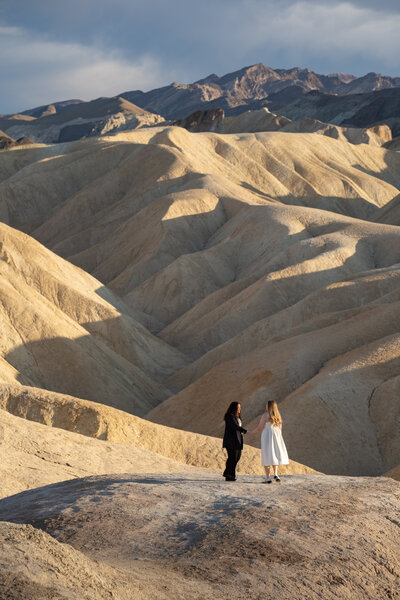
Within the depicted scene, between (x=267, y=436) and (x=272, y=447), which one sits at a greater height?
(x=267, y=436)

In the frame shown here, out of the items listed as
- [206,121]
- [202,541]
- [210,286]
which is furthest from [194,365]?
[206,121]

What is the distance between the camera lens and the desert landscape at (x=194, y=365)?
28.2 feet

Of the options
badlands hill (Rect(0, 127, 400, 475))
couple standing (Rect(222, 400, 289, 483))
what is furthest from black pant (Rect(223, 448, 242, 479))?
badlands hill (Rect(0, 127, 400, 475))

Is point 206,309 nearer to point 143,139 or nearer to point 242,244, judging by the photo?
point 242,244

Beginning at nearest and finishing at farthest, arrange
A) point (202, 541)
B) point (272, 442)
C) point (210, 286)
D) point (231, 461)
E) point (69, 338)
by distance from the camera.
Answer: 1. point (202, 541)
2. point (272, 442)
3. point (231, 461)
4. point (69, 338)
5. point (210, 286)

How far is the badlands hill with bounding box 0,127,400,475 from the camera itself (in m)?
27.8

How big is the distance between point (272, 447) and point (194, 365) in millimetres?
27234

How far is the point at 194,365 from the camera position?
127 feet

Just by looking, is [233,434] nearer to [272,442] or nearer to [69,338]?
[272,442]

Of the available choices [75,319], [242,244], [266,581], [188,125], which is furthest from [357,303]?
[188,125]

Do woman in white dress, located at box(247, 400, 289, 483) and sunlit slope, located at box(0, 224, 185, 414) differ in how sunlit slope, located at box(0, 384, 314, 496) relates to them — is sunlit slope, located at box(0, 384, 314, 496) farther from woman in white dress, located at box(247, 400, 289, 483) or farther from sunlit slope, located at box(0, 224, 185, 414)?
sunlit slope, located at box(0, 224, 185, 414)

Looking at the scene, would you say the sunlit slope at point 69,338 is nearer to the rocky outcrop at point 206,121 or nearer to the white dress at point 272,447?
the white dress at point 272,447

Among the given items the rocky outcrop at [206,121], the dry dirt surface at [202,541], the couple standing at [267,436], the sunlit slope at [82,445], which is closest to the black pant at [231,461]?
the couple standing at [267,436]

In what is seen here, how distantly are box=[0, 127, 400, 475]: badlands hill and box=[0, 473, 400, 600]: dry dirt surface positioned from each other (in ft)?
46.9
